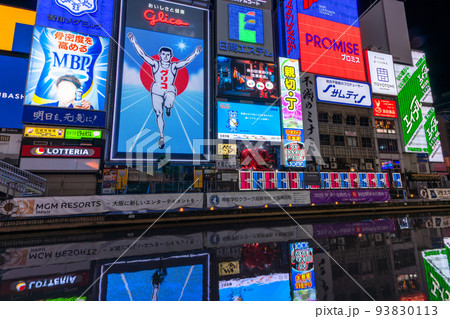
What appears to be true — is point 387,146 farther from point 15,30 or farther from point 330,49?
point 15,30

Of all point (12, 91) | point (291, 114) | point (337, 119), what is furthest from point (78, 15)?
point (337, 119)

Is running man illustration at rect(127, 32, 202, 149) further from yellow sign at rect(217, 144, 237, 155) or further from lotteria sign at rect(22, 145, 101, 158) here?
lotteria sign at rect(22, 145, 101, 158)

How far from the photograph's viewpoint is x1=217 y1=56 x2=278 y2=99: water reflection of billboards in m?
23.7

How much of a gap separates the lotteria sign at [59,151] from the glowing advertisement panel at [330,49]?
26591mm

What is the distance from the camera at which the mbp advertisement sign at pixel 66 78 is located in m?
18.1

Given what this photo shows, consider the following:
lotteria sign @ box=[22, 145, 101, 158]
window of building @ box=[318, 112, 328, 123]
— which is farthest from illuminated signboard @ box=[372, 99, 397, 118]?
lotteria sign @ box=[22, 145, 101, 158]

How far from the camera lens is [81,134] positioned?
62.4 feet

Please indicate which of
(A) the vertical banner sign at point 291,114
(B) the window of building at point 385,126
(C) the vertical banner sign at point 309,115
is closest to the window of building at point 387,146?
(B) the window of building at point 385,126

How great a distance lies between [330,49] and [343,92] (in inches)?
265

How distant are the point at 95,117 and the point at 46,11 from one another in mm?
Result: 10683

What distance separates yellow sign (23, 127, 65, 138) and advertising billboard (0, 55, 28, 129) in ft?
21.2
